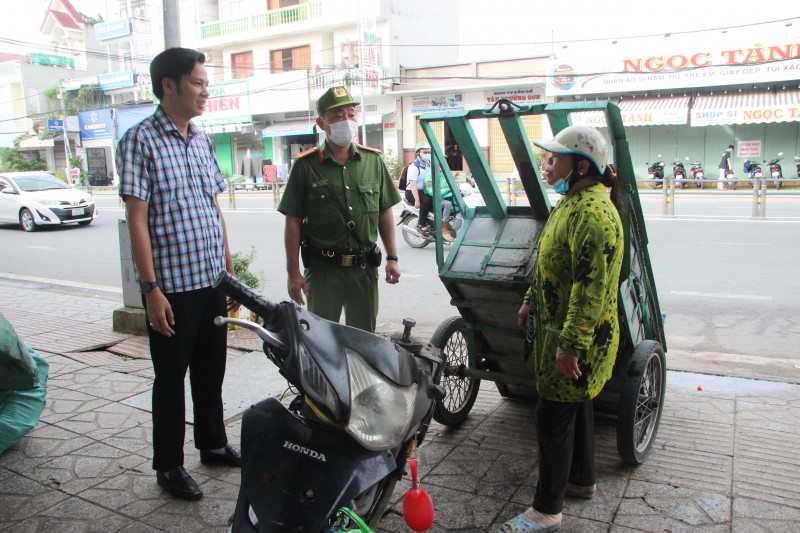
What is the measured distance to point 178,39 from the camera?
5.18 metres

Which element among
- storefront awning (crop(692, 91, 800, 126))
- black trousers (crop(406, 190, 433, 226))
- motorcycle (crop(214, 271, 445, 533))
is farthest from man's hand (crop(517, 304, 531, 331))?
storefront awning (crop(692, 91, 800, 126))

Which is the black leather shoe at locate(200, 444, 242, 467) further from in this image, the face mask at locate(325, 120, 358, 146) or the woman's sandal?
the face mask at locate(325, 120, 358, 146)

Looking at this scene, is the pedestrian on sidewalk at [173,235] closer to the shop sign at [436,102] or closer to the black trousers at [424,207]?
the black trousers at [424,207]

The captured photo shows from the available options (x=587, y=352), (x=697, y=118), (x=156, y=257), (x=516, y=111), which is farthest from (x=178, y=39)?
(x=697, y=118)

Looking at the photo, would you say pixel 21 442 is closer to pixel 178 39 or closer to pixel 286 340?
pixel 286 340

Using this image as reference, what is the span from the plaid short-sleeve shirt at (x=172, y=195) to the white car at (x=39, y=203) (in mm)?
14257

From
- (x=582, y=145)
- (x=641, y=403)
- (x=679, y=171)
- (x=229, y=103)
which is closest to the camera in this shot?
(x=582, y=145)

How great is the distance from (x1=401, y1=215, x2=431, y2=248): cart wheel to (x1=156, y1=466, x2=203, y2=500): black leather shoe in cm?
822

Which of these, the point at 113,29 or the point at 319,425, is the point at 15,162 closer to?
the point at 113,29

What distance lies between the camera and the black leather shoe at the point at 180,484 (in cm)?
284

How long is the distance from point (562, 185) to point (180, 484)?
81.0 inches

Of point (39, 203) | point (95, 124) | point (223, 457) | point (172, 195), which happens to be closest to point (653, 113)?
point (39, 203)

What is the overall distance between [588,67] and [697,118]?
4339 mm

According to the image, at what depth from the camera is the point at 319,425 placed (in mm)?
1849
